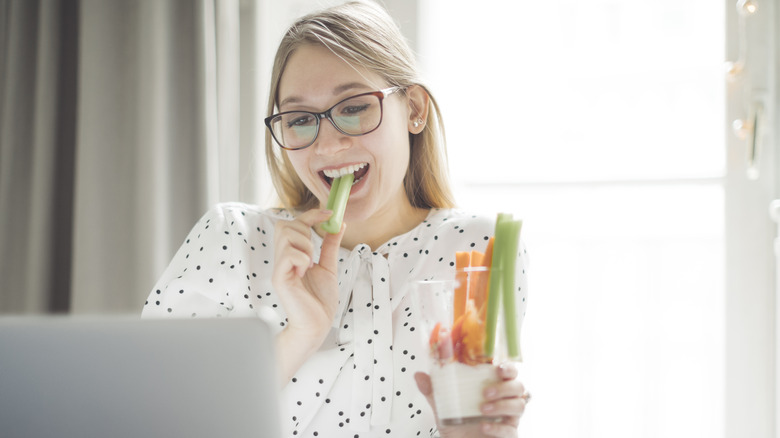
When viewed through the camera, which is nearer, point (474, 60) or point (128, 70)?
point (128, 70)

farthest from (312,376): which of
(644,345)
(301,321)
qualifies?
(644,345)

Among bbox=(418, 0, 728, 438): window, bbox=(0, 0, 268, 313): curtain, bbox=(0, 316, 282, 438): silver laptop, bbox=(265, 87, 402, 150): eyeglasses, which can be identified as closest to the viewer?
bbox=(0, 316, 282, 438): silver laptop

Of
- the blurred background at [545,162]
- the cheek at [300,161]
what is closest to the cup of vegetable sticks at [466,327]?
the cheek at [300,161]

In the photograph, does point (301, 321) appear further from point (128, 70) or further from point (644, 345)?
point (644, 345)

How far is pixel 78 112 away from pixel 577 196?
5.41 ft

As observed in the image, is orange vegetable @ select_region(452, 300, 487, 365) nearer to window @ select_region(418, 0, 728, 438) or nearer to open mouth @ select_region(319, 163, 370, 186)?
open mouth @ select_region(319, 163, 370, 186)

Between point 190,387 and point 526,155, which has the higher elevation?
point 526,155

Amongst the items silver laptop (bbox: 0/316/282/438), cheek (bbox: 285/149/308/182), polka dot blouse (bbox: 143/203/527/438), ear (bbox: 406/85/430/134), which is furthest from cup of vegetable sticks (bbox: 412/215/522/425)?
ear (bbox: 406/85/430/134)

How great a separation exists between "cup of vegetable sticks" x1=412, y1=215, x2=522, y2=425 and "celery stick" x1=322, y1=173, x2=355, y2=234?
32cm

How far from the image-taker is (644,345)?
2.31 meters

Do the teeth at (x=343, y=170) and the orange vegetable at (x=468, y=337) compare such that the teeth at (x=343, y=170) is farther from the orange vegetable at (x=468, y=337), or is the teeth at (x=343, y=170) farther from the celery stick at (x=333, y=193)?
the orange vegetable at (x=468, y=337)

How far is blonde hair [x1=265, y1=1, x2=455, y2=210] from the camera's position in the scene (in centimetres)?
131

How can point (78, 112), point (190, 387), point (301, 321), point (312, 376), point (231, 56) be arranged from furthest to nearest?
point (231, 56) < point (78, 112) < point (312, 376) < point (301, 321) < point (190, 387)

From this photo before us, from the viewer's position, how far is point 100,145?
1896mm
